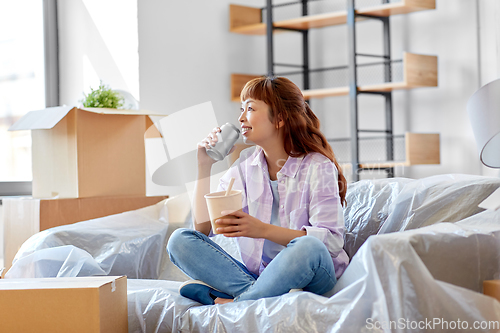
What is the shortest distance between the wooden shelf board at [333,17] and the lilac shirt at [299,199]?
5.14 feet

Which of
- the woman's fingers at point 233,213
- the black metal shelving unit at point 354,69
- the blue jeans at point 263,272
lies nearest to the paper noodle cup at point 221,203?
the woman's fingers at point 233,213

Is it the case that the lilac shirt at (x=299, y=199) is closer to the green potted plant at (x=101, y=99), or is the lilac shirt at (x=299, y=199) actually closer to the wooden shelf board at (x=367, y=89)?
the green potted plant at (x=101, y=99)

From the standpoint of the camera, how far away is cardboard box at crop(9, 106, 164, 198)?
1838 mm

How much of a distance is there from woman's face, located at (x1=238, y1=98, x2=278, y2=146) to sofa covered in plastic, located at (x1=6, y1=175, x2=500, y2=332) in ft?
1.14

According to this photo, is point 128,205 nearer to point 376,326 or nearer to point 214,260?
point 214,260

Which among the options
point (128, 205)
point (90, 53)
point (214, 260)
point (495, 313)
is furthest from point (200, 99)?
point (495, 313)

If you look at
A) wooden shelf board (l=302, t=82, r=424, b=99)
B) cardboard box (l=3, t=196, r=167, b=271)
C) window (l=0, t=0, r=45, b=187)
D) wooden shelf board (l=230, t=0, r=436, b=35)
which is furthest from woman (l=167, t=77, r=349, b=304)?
window (l=0, t=0, r=45, b=187)

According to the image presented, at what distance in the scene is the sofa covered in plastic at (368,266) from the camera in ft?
2.97

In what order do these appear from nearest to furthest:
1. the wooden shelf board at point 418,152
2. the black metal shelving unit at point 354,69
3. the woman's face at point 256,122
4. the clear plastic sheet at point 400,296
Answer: the clear plastic sheet at point 400,296 → the woman's face at point 256,122 → the wooden shelf board at point 418,152 → the black metal shelving unit at point 354,69

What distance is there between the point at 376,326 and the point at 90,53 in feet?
7.36

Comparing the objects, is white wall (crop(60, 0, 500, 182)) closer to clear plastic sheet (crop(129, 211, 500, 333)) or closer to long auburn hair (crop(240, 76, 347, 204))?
long auburn hair (crop(240, 76, 347, 204))

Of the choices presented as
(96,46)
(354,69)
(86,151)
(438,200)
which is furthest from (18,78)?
(438,200)

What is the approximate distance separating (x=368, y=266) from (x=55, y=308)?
22.1 inches

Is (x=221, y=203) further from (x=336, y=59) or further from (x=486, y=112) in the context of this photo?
(x=336, y=59)
